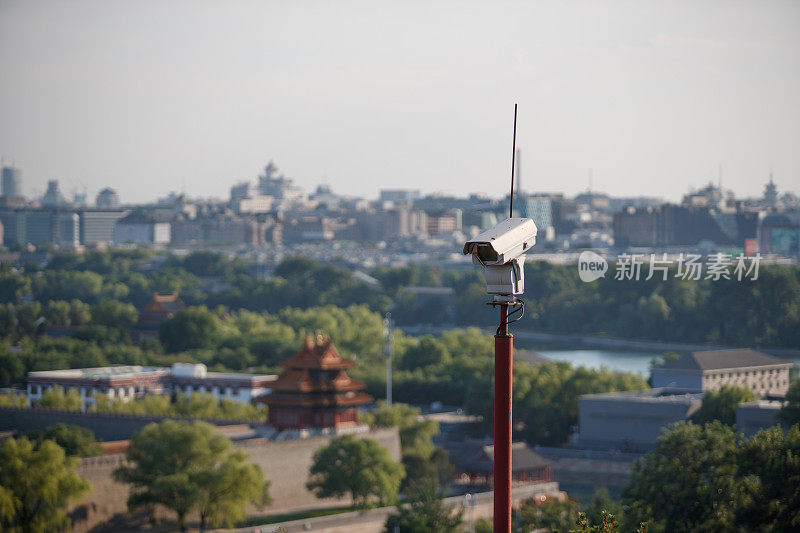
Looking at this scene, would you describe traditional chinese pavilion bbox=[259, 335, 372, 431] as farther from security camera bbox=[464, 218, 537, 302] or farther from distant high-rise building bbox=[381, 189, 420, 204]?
distant high-rise building bbox=[381, 189, 420, 204]

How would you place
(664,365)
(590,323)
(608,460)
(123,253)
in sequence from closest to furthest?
1. (608,460)
2. (664,365)
3. (590,323)
4. (123,253)

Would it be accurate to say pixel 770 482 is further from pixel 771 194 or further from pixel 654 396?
pixel 771 194

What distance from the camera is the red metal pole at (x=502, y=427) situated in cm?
601

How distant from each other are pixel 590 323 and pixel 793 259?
998cm

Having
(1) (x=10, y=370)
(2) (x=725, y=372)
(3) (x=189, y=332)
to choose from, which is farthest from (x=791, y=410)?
(3) (x=189, y=332)

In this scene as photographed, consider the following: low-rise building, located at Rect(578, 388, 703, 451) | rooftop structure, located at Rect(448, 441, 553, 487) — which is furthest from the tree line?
rooftop structure, located at Rect(448, 441, 553, 487)

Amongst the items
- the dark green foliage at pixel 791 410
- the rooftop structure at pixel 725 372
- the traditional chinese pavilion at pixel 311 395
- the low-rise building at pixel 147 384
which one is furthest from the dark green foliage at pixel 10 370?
the dark green foliage at pixel 791 410

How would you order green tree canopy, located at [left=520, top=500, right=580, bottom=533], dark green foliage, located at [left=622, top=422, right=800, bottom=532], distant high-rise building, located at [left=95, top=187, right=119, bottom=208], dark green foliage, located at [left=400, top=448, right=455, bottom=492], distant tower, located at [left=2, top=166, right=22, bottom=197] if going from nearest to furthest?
dark green foliage, located at [left=622, top=422, right=800, bottom=532], green tree canopy, located at [left=520, top=500, right=580, bottom=533], dark green foliage, located at [left=400, top=448, right=455, bottom=492], distant tower, located at [left=2, top=166, right=22, bottom=197], distant high-rise building, located at [left=95, top=187, right=119, bottom=208]

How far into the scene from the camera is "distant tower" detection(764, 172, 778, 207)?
41.4 metres

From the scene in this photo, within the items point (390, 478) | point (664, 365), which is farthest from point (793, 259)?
point (390, 478)

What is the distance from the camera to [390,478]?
2008 centimetres

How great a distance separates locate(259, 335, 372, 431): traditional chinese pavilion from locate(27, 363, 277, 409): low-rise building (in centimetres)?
380

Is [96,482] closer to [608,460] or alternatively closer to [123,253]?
[608,460]

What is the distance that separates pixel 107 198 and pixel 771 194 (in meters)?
71.0
